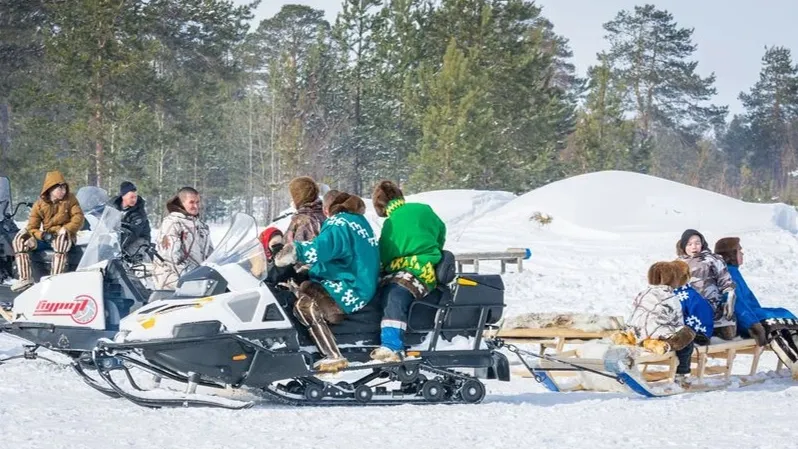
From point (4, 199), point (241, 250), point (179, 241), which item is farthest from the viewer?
point (4, 199)

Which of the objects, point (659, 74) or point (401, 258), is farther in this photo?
point (659, 74)

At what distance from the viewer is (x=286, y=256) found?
6.29 meters

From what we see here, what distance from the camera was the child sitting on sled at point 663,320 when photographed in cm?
780

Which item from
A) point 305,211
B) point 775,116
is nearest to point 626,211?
point 305,211

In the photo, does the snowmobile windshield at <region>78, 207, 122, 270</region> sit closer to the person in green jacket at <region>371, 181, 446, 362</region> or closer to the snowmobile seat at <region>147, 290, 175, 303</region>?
the snowmobile seat at <region>147, 290, 175, 303</region>

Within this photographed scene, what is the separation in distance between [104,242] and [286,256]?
2.17 metres

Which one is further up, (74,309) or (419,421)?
(74,309)

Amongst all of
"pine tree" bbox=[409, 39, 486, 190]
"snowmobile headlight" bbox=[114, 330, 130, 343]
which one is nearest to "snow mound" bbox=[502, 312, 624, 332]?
"snowmobile headlight" bbox=[114, 330, 130, 343]

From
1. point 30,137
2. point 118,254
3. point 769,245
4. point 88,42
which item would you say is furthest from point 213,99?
point 118,254

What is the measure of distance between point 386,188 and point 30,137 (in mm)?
28641

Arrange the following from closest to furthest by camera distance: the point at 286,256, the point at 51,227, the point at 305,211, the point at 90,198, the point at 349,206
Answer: the point at 286,256, the point at 349,206, the point at 305,211, the point at 51,227, the point at 90,198

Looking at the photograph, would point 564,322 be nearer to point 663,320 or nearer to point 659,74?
point 663,320

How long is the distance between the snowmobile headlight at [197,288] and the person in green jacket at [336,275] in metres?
0.56

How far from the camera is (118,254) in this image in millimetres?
7852
